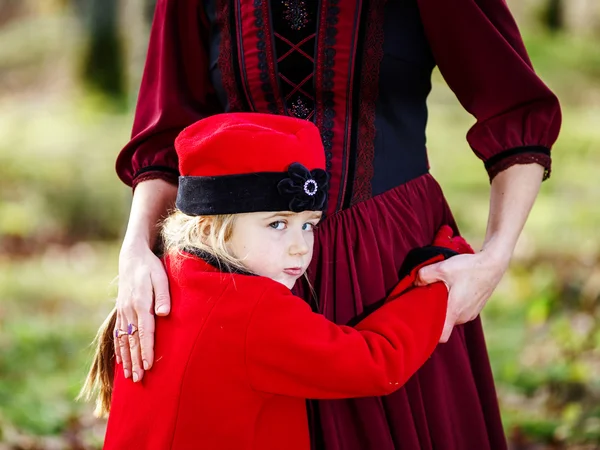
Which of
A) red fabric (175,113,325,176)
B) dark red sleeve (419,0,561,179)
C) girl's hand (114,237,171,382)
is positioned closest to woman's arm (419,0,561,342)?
dark red sleeve (419,0,561,179)

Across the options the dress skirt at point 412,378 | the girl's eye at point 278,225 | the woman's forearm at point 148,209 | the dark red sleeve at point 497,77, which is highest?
the dark red sleeve at point 497,77

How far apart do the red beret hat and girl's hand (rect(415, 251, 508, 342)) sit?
0.92 feet

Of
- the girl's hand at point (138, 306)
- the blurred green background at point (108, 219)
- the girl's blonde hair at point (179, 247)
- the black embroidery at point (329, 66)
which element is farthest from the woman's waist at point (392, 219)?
the blurred green background at point (108, 219)

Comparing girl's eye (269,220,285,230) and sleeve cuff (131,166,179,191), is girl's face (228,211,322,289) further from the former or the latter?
sleeve cuff (131,166,179,191)

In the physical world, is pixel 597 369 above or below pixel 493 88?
below

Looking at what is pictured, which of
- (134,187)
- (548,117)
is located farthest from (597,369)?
(134,187)

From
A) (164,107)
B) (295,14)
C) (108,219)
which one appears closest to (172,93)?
(164,107)

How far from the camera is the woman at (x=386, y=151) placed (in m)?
1.66

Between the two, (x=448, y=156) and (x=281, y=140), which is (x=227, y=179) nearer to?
(x=281, y=140)

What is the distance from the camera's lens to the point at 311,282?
1708 millimetres

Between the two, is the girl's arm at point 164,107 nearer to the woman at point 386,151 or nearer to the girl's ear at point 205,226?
the woman at point 386,151

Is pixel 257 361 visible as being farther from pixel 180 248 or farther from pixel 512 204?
pixel 512 204

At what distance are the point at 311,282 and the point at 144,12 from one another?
2.47 meters

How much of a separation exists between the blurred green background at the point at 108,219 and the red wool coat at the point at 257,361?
97 cm
